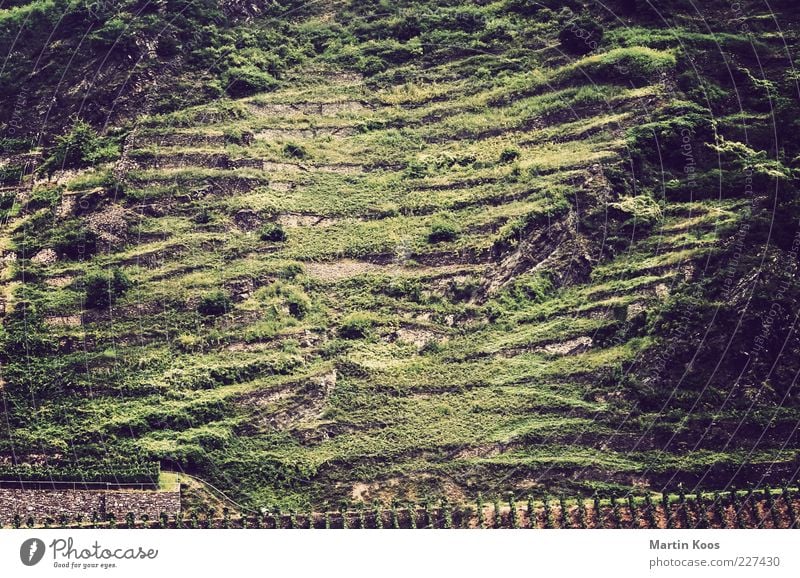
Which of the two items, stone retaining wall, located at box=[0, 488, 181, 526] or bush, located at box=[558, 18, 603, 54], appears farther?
bush, located at box=[558, 18, 603, 54]

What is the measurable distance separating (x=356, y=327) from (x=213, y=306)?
17.6 feet

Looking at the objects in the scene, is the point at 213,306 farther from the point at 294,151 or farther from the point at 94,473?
the point at 294,151

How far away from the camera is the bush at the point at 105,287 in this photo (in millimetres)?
63312

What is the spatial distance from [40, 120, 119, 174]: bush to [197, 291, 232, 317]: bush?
8178 millimetres

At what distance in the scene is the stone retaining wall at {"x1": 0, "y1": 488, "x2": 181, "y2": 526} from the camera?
58125mm

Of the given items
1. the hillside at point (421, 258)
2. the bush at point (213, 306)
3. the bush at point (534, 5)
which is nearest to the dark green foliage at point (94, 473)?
the hillside at point (421, 258)

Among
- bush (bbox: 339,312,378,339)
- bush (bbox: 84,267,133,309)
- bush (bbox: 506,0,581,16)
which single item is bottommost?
bush (bbox: 339,312,378,339)

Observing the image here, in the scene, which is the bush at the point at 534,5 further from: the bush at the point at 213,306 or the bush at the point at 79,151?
the bush at the point at 213,306

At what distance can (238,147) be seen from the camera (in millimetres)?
67688

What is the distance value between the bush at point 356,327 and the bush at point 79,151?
12.2 m
